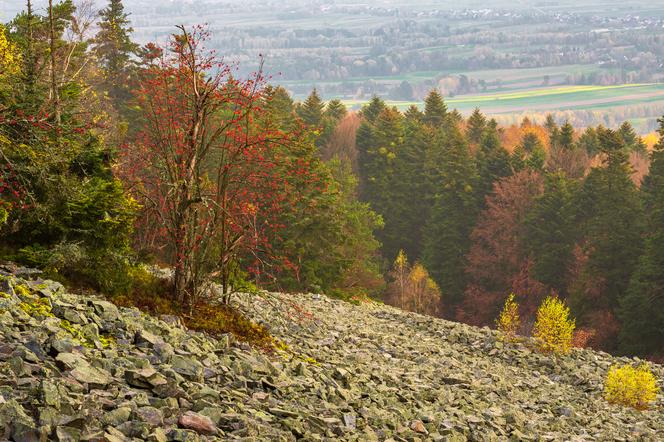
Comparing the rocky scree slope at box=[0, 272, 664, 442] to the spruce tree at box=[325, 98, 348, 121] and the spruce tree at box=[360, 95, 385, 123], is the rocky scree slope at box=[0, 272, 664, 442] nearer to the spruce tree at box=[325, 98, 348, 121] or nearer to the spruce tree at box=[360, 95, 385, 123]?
the spruce tree at box=[360, 95, 385, 123]

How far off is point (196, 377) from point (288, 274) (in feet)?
96.6

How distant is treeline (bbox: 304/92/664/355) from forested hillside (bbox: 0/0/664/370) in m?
0.17

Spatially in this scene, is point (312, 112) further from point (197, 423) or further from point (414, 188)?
point (197, 423)

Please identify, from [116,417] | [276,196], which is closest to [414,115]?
[276,196]

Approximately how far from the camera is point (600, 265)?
5347 cm

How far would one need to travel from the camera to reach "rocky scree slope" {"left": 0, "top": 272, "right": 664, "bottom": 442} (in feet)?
29.5

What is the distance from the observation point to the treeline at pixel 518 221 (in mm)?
52875

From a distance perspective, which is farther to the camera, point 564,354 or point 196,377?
point 564,354

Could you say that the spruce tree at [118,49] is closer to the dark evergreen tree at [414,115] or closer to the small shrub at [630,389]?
the dark evergreen tree at [414,115]

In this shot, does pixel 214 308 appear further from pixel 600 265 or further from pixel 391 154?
pixel 391 154

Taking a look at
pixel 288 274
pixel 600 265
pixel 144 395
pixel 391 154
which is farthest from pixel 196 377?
pixel 391 154

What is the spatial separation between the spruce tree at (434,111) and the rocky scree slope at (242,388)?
236 ft

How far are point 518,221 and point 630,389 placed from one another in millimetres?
45089

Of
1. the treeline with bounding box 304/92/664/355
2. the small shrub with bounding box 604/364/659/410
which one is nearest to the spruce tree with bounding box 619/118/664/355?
the treeline with bounding box 304/92/664/355
